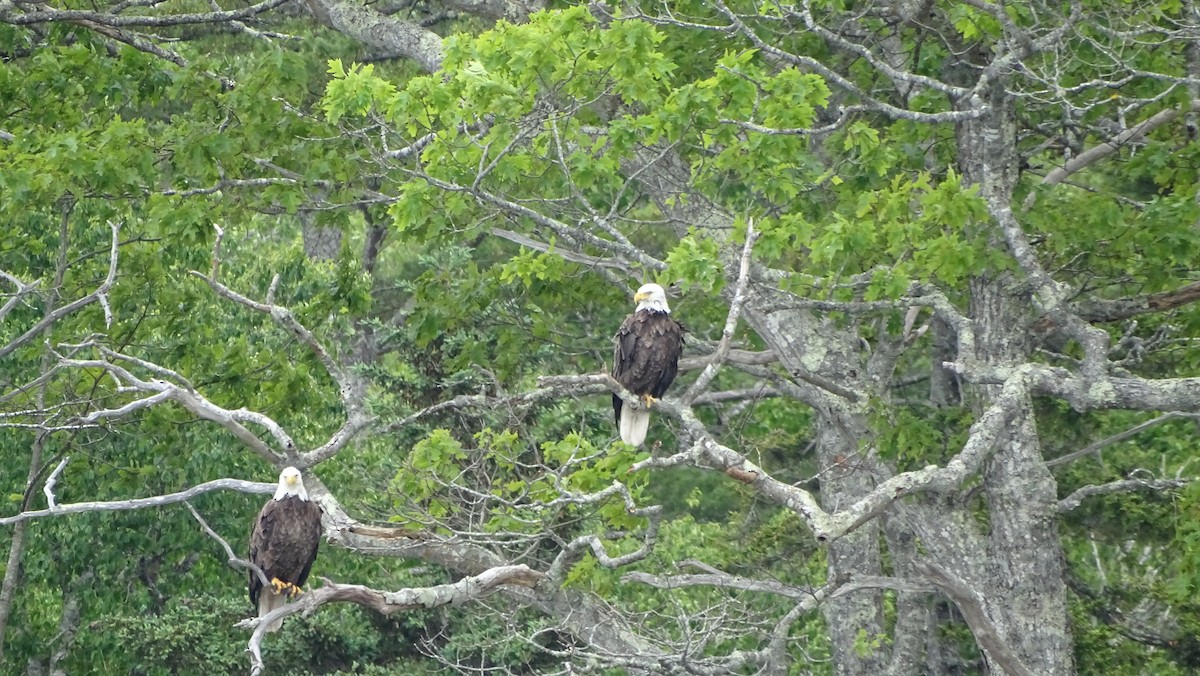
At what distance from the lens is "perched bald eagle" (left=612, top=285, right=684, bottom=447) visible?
790cm

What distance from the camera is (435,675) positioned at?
42.3ft

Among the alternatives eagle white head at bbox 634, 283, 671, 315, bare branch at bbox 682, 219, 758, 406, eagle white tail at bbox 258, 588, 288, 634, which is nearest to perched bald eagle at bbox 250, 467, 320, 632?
eagle white tail at bbox 258, 588, 288, 634

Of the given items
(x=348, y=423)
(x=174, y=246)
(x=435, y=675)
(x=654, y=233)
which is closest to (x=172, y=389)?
(x=348, y=423)

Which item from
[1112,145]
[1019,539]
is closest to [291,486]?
[1019,539]

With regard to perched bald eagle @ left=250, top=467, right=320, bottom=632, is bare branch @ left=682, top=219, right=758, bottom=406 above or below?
above

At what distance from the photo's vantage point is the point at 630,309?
493 inches

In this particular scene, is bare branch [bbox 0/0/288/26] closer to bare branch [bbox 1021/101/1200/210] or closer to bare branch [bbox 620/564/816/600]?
bare branch [bbox 620/564/816/600]

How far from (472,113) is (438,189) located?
0.53 metres

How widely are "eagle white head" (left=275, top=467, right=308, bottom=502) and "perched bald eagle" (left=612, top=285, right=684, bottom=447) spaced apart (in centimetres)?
160

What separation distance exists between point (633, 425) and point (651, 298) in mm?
685

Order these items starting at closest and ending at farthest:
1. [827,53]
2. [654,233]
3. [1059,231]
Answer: [1059,231], [827,53], [654,233]

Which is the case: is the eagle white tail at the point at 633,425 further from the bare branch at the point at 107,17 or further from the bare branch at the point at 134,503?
the bare branch at the point at 107,17

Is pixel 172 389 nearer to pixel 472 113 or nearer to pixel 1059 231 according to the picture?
pixel 472 113

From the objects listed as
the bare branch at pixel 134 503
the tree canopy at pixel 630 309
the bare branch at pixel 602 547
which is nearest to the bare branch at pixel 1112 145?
the tree canopy at pixel 630 309
